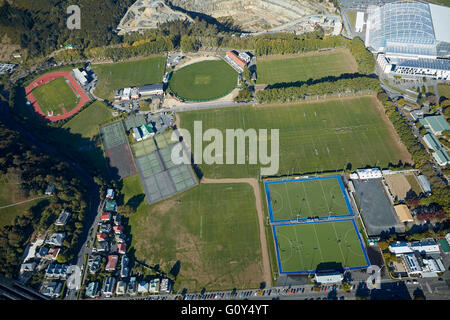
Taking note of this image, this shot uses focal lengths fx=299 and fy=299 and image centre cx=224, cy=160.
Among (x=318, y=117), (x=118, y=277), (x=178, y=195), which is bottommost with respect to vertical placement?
(x=118, y=277)

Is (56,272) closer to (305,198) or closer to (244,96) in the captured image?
(305,198)

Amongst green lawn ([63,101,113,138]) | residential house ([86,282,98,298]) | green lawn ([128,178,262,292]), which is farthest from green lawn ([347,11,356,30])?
residential house ([86,282,98,298])

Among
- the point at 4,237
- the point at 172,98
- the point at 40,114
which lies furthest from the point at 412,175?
the point at 40,114

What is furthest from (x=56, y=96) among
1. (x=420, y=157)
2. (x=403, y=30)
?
(x=403, y=30)

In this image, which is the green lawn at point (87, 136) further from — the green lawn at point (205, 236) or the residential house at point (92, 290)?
the residential house at point (92, 290)

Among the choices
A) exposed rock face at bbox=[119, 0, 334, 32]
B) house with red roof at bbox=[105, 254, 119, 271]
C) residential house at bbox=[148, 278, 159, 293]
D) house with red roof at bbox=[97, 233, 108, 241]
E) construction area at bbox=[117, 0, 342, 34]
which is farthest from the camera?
exposed rock face at bbox=[119, 0, 334, 32]

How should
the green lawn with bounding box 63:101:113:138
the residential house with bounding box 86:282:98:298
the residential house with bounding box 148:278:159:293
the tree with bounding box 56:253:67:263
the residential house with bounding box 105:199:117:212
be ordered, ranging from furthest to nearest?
1. the green lawn with bounding box 63:101:113:138
2. the residential house with bounding box 105:199:117:212
3. the tree with bounding box 56:253:67:263
4. the residential house with bounding box 86:282:98:298
5. the residential house with bounding box 148:278:159:293

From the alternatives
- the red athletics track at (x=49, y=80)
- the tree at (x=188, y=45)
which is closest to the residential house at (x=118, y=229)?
the red athletics track at (x=49, y=80)

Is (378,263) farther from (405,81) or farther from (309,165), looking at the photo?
(405,81)

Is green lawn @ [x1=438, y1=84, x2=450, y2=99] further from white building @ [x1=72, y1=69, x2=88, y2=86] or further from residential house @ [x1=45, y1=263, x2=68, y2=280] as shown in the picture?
white building @ [x1=72, y1=69, x2=88, y2=86]
